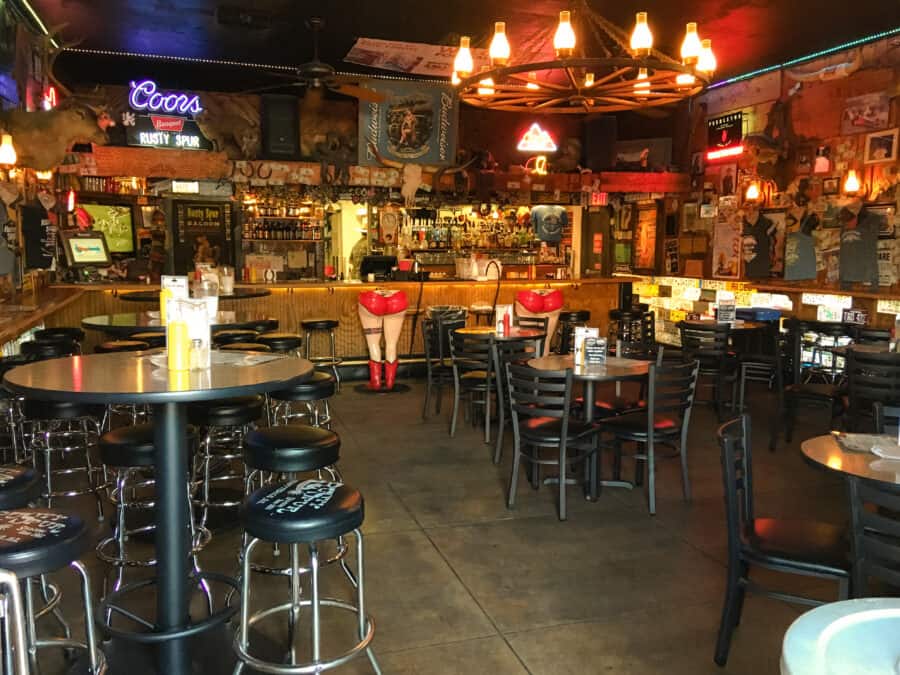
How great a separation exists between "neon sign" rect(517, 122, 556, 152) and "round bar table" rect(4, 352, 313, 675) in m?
9.05

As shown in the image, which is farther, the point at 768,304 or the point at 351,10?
the point at 768,304

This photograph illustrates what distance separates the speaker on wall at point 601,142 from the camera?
1170 centimetres

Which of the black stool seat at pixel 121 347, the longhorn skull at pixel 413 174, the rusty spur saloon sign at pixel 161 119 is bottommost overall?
the black stool seat at pixel 121 347

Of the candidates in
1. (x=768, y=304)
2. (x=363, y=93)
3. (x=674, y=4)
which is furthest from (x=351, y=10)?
(x=768, y=304)

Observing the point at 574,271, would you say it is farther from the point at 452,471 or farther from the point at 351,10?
the point at 452,471

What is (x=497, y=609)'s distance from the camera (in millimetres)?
3246

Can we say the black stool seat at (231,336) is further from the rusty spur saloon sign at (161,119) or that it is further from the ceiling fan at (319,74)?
the rusty spur saloon sign at (161,119)

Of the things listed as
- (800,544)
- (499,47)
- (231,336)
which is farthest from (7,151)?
(800,544)

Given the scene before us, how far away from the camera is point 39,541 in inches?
80.7

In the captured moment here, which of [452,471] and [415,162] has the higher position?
[415,162]

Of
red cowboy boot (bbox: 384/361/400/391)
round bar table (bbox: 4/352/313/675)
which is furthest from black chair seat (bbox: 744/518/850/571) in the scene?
red cowboy boot (bbox: 384/361/400/391)

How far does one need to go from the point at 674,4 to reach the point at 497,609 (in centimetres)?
619

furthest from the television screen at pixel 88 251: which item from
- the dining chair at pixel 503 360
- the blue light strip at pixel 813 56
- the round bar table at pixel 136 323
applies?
the blue light strip at pixel 813 56

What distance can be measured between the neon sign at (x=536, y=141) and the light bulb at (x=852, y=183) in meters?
4.28
